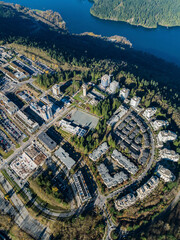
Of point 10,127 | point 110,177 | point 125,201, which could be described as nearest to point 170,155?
point 110,177

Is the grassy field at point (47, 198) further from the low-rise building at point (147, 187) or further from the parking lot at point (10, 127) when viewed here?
the low-rise building at point (147, 187)

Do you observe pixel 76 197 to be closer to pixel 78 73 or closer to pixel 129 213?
pixel 129 213

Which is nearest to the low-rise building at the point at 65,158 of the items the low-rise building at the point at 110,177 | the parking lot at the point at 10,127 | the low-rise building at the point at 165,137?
the low-rise building at the point at 110,177

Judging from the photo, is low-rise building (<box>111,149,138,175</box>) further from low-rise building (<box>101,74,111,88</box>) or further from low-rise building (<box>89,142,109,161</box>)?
low-rise building (<box>101,74,111,88</box>)

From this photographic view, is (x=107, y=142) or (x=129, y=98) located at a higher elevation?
(x=129, y=98)

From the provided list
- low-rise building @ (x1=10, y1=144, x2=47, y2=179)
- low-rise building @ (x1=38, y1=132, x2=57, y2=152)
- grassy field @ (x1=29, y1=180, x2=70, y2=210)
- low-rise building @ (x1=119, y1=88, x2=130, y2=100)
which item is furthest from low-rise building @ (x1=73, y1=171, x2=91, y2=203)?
low-rise building @ (x1=119, y1=88, x2=130, y2=100)

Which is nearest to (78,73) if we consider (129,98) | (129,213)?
(129,98)
